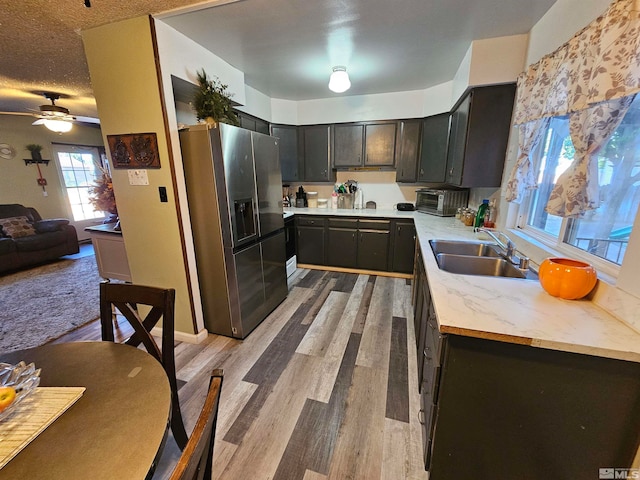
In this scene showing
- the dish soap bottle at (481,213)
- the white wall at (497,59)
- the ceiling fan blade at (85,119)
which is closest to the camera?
the white wall at (497,59)

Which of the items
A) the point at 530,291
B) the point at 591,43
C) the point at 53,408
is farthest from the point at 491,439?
the point at 591,43

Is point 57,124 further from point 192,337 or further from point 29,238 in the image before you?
point 192,337

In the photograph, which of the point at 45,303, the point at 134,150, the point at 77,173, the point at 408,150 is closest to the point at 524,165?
the point at 408,150

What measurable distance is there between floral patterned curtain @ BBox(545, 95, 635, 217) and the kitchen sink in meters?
0.76

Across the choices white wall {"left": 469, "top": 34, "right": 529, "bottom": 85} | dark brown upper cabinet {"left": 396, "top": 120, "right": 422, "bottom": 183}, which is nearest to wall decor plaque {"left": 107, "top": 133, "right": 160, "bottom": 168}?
white wall {"left": 469, "top": 34, "right": 529, "bottom": 85}

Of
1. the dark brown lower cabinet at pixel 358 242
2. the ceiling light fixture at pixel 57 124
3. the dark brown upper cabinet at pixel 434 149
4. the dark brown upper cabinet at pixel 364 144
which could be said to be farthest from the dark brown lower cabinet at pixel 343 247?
the ceiling light fixture at pixel 57 124

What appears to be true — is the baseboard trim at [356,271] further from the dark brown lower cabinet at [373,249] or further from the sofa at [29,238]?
the sofa at [29,238]

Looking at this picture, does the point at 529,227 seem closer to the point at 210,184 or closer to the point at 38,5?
the point at 210,184

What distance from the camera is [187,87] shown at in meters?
2.14

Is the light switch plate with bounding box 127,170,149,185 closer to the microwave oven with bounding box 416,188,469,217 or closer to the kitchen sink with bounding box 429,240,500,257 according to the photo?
the kitchen sink with bounding box 429,240,500,257

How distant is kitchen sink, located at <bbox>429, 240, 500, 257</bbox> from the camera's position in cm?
200

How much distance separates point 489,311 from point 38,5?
308cm

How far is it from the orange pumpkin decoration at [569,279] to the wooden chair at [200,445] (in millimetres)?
1442

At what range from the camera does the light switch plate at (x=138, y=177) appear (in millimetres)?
2020
